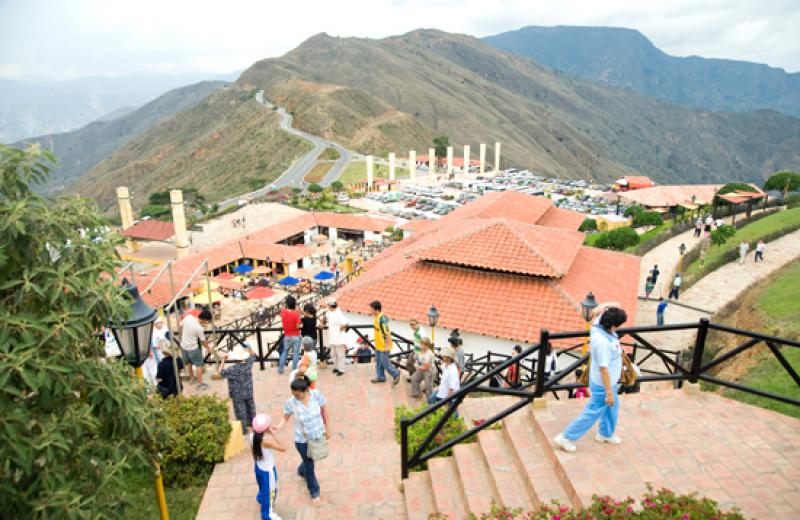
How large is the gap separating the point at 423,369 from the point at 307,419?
2.99 meters

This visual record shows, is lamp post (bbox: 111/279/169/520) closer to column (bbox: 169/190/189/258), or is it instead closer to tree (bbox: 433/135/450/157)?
column (bbox: 169/190/189/258)

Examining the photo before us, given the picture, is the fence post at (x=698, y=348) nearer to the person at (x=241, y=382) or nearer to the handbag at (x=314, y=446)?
the handbag at (x=314, y=446)

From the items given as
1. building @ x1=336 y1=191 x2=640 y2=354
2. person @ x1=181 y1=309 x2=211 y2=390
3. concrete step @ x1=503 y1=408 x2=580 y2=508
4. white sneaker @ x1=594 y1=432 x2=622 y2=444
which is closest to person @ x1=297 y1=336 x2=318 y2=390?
person @ x1=181 y1=309 x2=211 y2=390

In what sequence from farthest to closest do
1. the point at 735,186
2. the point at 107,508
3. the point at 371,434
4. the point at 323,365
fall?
the point at 735,186, the point at 323,365, the point at 371,434, the point at 107,508

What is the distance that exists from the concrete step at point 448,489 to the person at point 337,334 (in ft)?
12.0

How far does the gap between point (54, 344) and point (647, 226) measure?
4388 cm

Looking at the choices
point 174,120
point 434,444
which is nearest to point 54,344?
point 434,444

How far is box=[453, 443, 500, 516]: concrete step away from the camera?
5.16 meters

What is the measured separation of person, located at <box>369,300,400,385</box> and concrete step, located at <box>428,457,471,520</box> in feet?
10.1

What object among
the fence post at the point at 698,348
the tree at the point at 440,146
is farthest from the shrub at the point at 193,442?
the tree at the point at 440,146

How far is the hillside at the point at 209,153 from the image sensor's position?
9506cm

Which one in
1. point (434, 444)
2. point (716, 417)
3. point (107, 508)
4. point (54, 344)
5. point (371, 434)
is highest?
point (54, 344)

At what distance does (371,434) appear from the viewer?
7867 millimetres

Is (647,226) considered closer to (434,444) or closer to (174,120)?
(434,444)
